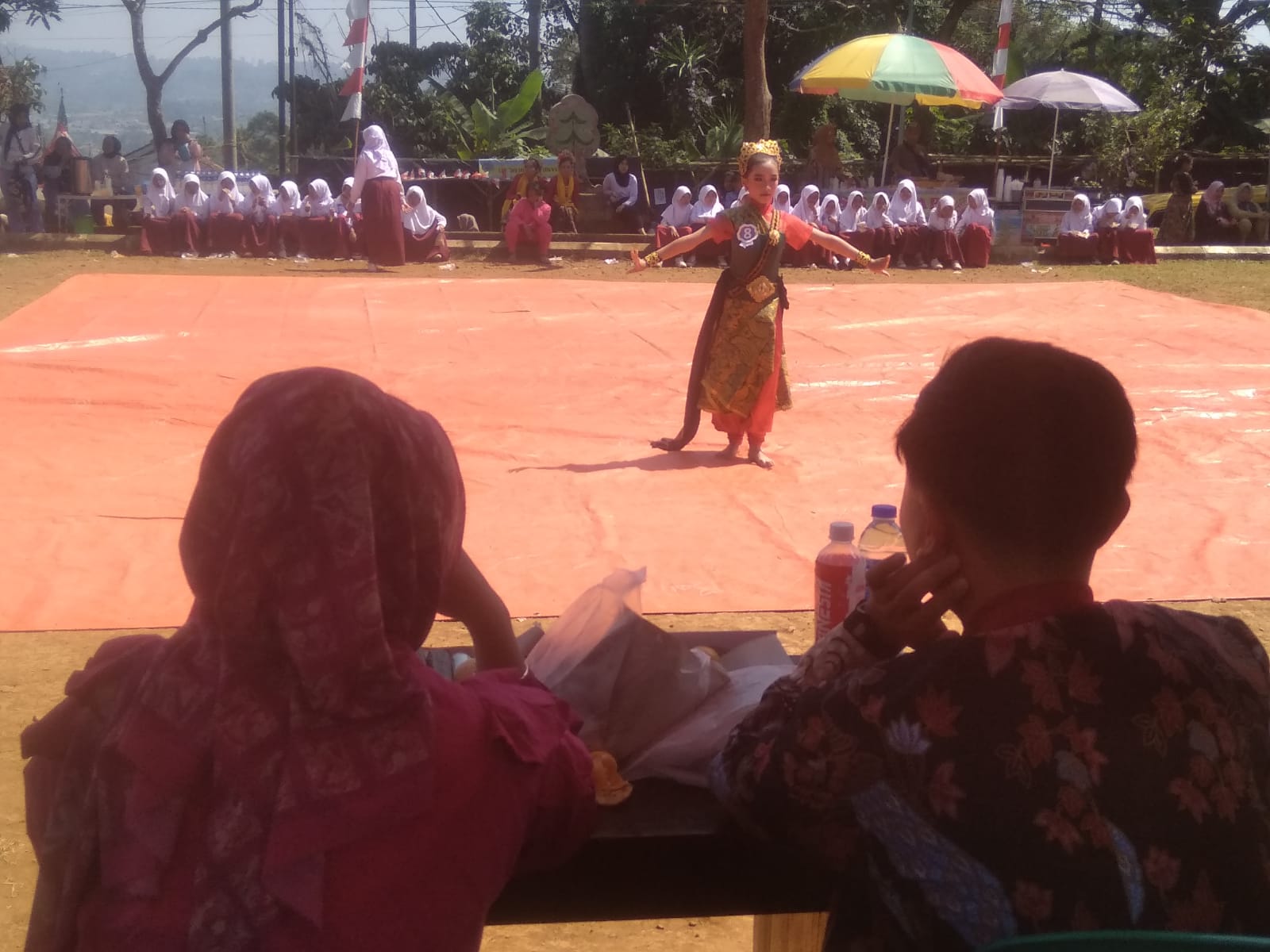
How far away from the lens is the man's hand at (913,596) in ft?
4.58

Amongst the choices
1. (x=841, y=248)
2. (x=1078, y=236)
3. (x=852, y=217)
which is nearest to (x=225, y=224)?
(x=852, y=217)

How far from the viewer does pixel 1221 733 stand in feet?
4.24

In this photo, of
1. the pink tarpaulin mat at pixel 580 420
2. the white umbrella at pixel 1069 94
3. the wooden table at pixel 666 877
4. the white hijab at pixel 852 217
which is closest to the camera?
the wooden table at pixel 666 877

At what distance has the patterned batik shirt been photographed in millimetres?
1224

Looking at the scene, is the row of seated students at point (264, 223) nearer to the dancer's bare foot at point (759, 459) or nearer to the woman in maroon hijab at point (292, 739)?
the dancer's bare foot at point (759, 459)

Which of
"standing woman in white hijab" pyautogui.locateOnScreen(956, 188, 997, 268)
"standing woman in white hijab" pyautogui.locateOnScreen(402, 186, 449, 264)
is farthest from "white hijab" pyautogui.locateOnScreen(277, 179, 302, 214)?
"standing woman in white hijab" pyautogui.locateOnScreen(956, 188, 997, 268)

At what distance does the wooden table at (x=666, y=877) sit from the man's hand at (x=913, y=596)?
286 mm

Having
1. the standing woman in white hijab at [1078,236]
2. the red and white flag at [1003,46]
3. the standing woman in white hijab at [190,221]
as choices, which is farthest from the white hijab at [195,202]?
the standing woman in white hijab at [1078,236]

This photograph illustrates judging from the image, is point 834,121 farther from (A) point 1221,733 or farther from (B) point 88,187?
(A) point 1221,733

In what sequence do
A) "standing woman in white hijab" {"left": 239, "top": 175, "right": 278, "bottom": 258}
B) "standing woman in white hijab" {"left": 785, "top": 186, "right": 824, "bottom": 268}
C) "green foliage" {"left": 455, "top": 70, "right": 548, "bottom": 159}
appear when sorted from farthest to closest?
"green foliage" {"left": 455, "top": 70, "right": 548, "bottom": 159} < "standing woman in white hijab" {"left": 785, "top": 186, "right": 824, "bottom": 268} < "standing woman in white hijab" {"left": 239, "top": 175, "right": 278, "bottom": 258}

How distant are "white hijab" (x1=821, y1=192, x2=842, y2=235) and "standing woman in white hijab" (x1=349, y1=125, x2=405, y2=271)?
5169 mm

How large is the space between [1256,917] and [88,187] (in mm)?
19529

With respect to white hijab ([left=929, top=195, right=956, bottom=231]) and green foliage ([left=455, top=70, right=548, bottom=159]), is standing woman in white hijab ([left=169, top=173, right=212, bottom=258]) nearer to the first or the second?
green foliage ([left=455, top=70, right=548, bottom=159])

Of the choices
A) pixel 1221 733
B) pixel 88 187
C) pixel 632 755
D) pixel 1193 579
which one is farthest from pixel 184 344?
pixel 88 187
